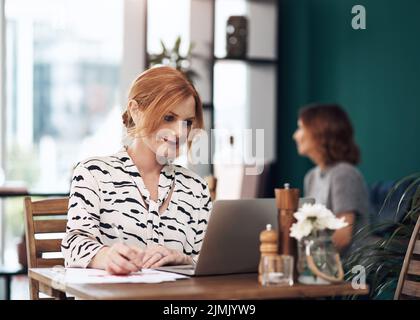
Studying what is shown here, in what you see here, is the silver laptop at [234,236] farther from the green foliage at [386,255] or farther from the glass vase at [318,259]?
the green foliage at [386,255]

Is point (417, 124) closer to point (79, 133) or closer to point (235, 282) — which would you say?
point (79, 133)

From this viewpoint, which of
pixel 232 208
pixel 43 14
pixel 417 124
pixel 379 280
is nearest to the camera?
pixel 232 208

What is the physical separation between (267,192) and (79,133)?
5.19ft

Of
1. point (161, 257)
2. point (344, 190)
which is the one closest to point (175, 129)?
point (161, 257)

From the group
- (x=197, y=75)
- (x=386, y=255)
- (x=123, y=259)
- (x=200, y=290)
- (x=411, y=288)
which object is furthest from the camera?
(x=197, y=75)

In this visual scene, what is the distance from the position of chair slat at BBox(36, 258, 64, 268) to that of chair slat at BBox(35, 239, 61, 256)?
0.03m

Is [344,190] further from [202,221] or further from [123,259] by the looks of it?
[123,259]

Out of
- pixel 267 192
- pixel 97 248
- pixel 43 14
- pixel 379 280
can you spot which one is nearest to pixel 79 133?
pixel 43 14

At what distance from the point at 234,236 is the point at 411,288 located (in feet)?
1.97

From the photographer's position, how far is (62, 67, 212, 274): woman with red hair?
2.21 m

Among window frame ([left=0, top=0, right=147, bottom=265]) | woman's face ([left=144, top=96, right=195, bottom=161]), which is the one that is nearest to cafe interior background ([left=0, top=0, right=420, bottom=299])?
window frame ([left=0, top=0, right=147, bottom=265])

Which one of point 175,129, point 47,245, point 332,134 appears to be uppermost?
point 175,129

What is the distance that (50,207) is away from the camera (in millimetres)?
2479

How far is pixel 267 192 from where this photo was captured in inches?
251
